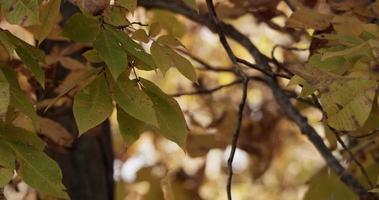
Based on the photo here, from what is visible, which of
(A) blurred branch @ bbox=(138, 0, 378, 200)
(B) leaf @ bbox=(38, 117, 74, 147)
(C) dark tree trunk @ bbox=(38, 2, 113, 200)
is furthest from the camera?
(C) dark tree trunk @ bbox=(38, 2, 113, 200)

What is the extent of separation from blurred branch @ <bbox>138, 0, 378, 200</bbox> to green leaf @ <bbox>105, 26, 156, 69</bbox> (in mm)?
434

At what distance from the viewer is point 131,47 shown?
932mm

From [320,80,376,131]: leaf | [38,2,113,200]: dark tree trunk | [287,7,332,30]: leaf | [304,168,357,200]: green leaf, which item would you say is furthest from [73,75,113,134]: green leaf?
[38,2,113,200]: dark tree trunk

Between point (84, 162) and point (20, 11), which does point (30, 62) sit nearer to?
point (20, 11)

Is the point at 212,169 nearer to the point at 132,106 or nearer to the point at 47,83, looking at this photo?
the point at 47,83

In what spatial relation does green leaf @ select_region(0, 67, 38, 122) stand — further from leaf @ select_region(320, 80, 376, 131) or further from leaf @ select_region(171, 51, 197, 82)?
leaf @ select_region(320, 80, 376, 131)

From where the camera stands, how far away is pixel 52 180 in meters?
0.90

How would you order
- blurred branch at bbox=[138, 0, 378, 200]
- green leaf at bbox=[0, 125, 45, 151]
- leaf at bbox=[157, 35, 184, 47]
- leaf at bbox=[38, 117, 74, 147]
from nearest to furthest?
green leaf at bbox=[0, 125, 45, 151] < leaf at bbox=[157, 35, 184, 47] < leaf at bbox=[38, 117, 74, 147] < blurred branch at bbox=[138, 0, 378, 200]

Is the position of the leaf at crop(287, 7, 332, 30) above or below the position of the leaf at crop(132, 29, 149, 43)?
below

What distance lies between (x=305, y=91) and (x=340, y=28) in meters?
0.26

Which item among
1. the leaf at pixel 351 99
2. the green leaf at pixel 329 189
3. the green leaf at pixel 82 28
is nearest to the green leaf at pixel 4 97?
the green leaf at pixel 82 28

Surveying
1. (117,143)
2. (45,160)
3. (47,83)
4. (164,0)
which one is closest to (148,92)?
(45,160)

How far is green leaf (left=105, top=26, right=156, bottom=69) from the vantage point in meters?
0.93

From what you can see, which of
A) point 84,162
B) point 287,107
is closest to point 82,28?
point 287,107
